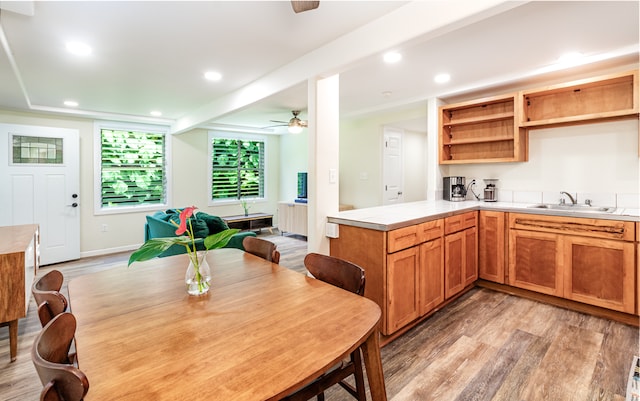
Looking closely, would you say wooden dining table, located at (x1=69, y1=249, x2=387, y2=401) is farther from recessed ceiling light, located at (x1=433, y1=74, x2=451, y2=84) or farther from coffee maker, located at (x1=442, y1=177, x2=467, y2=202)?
coffee maker, located at (x1=442, y1=177, x2=467, y2=202)

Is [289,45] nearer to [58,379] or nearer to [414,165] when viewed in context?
[58,379]

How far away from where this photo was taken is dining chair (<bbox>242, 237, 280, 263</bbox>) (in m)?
1.90

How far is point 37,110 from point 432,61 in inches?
212

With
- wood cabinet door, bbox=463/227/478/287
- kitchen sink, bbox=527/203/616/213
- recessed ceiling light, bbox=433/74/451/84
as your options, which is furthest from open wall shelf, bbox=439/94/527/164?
wood cabinet door, bbox=463/227/478/287

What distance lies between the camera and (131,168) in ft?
18.5

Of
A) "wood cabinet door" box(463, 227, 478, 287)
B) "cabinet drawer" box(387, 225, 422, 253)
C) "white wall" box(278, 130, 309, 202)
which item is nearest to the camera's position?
"cabinet drawer" box(387, 225, 422, 253)

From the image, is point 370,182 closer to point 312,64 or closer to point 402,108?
point 402,108

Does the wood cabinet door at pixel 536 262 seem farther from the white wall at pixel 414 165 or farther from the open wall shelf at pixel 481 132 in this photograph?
the white wall at pixel 414 165

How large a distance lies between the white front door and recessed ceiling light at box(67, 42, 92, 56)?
2.74 m

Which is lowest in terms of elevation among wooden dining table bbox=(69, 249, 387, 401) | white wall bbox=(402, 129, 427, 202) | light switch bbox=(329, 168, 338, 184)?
wooden dining table bbox=(69, 249, 387, 401)

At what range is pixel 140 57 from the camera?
9.03 ft

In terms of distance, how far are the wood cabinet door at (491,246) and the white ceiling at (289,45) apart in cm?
147

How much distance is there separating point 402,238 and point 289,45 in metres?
1.77

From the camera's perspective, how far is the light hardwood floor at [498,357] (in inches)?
72.1
